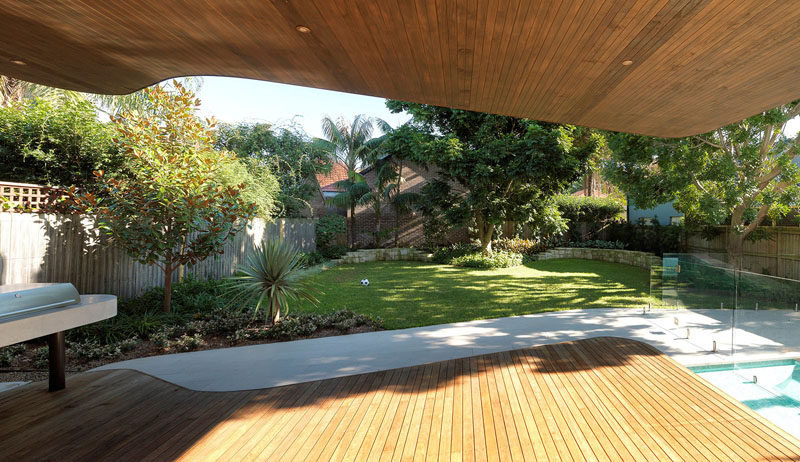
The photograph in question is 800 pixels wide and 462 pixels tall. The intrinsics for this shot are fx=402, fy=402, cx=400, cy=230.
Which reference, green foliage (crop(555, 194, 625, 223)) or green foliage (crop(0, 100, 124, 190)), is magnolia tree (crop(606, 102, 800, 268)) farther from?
green foliage (crop(0, 100, 124, 190))

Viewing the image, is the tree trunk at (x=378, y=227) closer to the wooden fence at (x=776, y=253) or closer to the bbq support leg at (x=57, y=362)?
the wooden fence at (x=776, y=253)

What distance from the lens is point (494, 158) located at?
1203cm

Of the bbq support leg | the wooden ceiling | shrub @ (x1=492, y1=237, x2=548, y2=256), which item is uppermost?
the wooden ceiling

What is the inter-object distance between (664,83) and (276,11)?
11.7 ft

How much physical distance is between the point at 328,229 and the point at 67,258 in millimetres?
10014

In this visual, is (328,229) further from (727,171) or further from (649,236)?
(727,171)

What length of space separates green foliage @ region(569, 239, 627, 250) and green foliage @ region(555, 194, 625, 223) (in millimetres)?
1013

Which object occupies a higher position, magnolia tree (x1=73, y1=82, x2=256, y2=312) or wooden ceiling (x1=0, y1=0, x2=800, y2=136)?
wooden ceiling (x1=0, y1=0, x2=800, y2=136)

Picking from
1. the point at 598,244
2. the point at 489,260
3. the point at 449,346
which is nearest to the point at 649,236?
the point at 598,244

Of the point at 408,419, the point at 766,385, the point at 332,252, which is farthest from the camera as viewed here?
the point at 332,252

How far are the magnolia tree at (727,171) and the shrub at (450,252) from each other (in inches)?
218

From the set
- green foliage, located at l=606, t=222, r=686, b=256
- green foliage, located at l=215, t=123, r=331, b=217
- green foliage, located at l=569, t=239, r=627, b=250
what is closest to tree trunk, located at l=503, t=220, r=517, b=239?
green foliage, located at l=569, t=239, r=627, b=250

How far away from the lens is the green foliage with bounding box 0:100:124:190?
660 cm

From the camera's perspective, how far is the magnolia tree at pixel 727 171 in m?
8.16
